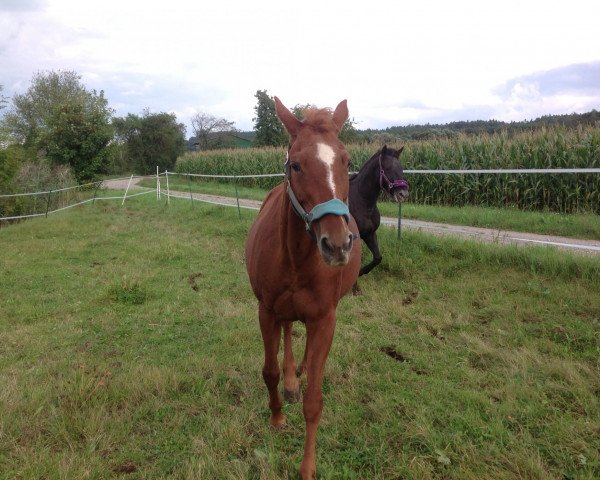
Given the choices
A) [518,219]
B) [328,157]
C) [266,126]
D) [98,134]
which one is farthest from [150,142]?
[328,157]

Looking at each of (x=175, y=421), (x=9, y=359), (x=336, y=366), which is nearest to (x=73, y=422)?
(x=175, y=421)

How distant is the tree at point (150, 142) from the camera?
132 ft

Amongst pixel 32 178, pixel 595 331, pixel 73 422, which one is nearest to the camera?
pixel 73 422

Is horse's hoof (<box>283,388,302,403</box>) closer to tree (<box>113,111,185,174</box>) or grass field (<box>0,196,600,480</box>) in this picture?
grass field (<box>0,196,600,480</box>)

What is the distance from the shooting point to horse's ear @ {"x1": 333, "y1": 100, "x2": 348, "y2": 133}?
246cm

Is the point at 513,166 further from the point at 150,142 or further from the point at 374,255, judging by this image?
the point at 150,142

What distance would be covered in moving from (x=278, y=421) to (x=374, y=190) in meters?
4.05

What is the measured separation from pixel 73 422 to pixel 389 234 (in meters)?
5.87

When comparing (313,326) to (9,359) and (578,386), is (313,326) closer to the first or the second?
(578,386)

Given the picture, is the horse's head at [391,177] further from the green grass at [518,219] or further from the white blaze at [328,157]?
the white blaze at [328,157]

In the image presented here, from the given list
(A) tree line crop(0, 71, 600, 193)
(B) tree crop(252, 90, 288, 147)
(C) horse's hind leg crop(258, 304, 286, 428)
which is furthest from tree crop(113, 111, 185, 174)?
(C) horse's hind leg crop(258, 304, 286, 428)

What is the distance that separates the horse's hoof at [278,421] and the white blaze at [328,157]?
5.97 feet

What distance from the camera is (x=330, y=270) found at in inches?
101

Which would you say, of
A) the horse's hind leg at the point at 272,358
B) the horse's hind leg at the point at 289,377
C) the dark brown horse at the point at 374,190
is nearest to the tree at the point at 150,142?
the dark brown horse at the point at 374,190
